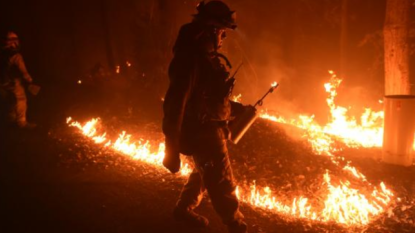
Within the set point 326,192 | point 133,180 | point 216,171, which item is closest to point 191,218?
point 216,171

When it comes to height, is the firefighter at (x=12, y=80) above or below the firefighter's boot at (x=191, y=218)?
above

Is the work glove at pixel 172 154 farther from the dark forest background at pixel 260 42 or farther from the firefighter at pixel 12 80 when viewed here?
the dark forest background at pixel 260 42

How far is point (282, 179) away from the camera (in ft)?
17.5

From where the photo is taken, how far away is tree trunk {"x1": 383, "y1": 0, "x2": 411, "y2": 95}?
7.50 metres

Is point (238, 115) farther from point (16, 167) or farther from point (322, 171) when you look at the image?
point (16, 167)

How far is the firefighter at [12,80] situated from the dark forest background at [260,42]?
3.92 m

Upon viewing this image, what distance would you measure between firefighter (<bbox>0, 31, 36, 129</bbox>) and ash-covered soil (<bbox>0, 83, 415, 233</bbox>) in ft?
→ 2.00

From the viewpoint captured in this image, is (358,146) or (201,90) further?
(358,146)

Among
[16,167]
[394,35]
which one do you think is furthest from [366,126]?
[16,167]

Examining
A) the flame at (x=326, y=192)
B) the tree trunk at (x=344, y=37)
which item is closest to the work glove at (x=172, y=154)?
the flame at (x=326, y=192)

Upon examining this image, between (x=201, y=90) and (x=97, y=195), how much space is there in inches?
95.3

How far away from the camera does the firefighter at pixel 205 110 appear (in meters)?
3.40

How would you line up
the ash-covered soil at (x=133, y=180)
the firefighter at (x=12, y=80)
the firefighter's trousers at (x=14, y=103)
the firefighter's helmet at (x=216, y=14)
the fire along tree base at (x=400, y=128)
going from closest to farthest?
the firefighter's helmet at (x=216, y=14)
the ash-covered soil at (x=133, y=180)
the fire along tree base at (x=400, y=128)
the firefighter at (x=12, y=80)
the firefighter's trousers at (x=14, y=103)

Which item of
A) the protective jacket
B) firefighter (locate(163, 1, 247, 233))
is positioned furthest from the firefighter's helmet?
the protective jacket
